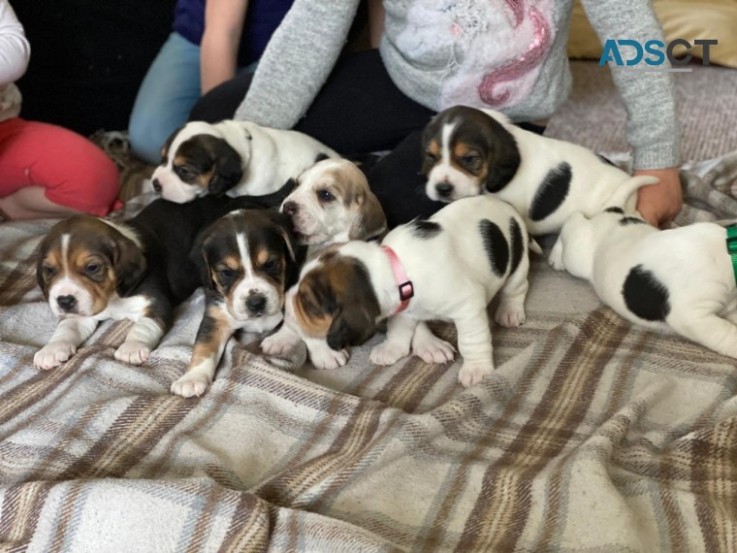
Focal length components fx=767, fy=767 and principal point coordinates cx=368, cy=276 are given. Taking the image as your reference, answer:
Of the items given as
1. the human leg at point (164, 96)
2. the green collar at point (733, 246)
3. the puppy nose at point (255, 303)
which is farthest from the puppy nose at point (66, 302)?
the green collar at point (733, 246)

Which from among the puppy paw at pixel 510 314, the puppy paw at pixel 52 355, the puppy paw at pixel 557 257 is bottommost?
the puppy paw at pixel 52 355

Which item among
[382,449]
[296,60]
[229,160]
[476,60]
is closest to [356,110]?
[296,60]

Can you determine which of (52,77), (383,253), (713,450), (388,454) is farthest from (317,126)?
(713,450)

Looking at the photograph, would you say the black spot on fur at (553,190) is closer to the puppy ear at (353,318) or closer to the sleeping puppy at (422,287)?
the sleeping puppy at (422,287)

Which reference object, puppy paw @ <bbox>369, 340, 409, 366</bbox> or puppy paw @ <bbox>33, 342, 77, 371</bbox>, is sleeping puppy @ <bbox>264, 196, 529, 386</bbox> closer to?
puppy paw @ <bbox>369, 340, 409, 366</bbox>

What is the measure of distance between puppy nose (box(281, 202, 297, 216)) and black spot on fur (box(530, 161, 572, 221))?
76cm

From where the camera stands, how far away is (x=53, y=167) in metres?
2.94

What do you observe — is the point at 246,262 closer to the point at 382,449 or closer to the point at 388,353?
the point at 388,353

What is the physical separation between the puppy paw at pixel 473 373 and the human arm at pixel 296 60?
129cm

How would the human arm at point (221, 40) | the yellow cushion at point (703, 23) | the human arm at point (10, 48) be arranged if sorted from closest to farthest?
the human arm at point (10, 48) → the human arm at point (221, 40) → the yellow cushion at point (703, 23)

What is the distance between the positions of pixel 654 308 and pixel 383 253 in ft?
2.42

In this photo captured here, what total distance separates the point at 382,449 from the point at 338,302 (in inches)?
14.1

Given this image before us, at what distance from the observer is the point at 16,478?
1.65 m

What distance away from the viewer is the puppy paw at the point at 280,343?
209 cm
